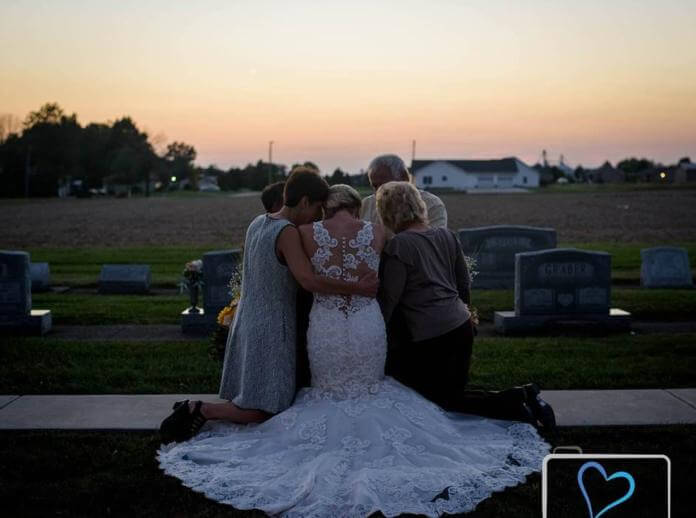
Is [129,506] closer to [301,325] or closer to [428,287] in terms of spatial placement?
[301,325]

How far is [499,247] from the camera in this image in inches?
661

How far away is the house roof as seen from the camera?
143000mm

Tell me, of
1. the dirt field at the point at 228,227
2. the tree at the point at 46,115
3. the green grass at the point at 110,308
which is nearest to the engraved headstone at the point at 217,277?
the green grass at the point at 110,308

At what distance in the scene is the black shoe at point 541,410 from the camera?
6.33 meters

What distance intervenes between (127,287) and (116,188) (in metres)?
124

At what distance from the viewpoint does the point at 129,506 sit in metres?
5.09

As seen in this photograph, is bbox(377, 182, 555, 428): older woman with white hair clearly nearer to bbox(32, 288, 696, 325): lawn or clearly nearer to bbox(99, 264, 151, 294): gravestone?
bbox(32, 288, 696, 325): lawn

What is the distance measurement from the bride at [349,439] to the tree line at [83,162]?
103m

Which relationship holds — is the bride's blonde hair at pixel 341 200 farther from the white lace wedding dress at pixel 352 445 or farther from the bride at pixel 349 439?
the white lace wedding dress at pixel 352 445

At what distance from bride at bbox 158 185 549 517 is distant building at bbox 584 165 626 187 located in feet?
556

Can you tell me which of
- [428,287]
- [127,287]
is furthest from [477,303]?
[428,287]

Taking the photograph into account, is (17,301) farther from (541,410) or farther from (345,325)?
(541,410)

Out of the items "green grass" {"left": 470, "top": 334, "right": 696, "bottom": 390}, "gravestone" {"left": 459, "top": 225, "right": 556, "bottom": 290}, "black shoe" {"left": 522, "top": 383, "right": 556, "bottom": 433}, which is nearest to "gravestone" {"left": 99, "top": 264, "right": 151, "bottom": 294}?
"gravestone" {"left": 459, "top": 225, "right": 556, "bottom": 290}

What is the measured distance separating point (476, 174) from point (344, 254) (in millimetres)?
139378
